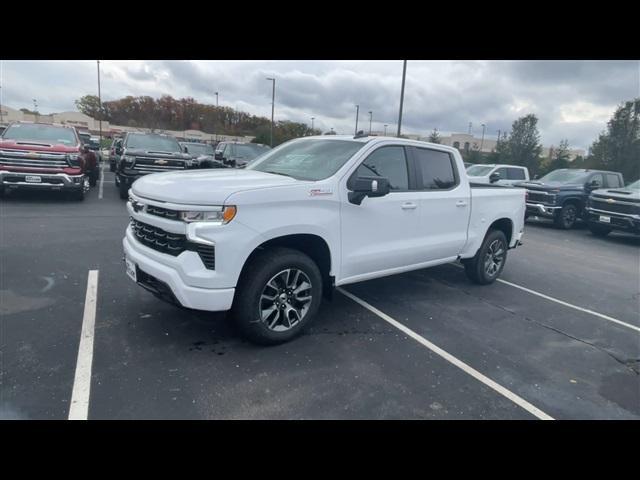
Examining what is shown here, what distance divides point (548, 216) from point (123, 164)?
40.9ft

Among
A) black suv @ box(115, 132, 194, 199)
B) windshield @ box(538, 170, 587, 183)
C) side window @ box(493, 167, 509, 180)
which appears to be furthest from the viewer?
side window @ box(493, 167, 509, 180)

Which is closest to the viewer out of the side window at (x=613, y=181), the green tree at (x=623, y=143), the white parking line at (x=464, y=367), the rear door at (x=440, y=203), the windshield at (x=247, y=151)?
the white parking line at (x=464, y=367)

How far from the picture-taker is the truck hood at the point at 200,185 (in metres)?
3.31

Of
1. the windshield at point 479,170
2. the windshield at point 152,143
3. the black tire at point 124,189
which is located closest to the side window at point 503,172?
the windshield at point 479,170

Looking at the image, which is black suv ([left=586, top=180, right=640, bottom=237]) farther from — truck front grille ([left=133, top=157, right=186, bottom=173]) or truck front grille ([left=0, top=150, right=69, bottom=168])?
truck front grille ([left=0, top=150, right=69, bottom=168])

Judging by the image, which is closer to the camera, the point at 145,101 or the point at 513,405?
the point at 513,405

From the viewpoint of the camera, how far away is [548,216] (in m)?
12.9

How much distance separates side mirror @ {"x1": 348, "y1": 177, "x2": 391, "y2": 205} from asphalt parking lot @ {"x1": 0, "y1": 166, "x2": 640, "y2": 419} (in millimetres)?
1362

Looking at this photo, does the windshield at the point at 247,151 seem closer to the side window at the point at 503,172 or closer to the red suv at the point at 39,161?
the red suv at the point at 39,161

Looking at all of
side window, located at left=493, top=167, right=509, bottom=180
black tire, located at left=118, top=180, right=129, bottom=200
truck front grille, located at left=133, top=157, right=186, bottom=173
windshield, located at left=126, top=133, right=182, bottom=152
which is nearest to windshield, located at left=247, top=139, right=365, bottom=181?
truck front grille, located at left=133, top=157, right=186, bottom=173

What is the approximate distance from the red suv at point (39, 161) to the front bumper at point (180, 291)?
26.6 ft

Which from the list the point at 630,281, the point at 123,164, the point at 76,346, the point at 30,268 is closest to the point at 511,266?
the point at 630,281

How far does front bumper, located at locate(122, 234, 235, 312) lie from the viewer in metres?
3.30
